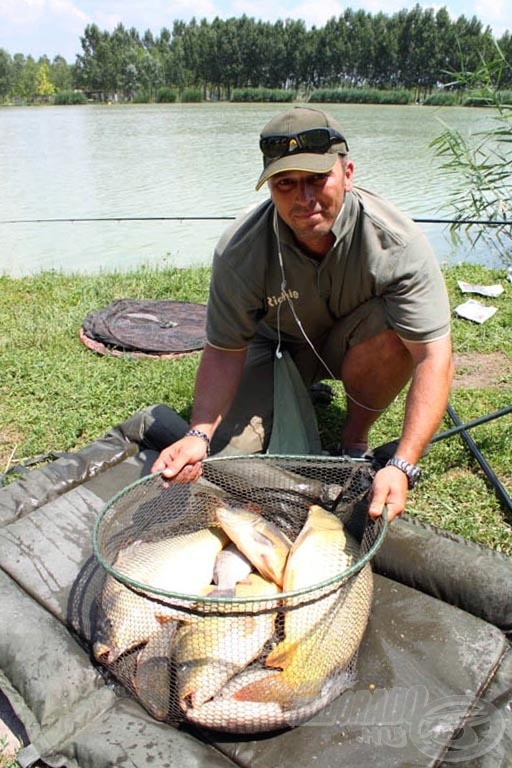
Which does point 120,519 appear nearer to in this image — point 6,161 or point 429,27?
point 6,161

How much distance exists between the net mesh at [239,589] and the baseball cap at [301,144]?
33.3 inches

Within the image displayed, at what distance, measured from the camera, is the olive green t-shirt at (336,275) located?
202 centimetres

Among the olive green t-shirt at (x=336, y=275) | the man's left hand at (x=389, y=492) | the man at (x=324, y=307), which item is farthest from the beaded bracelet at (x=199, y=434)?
the man's left hand at (x=389, y=492)

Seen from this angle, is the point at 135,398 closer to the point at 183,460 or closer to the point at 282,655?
the point at 183,460

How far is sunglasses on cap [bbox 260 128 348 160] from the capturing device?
1798mm

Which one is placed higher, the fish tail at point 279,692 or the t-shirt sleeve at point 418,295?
the t-shirt sleeve at point 418,295

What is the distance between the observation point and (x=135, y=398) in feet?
10.3

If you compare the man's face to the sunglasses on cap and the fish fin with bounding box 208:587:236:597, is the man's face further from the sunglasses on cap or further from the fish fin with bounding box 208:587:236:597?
the fish fin with bounding box 208:587:236:597

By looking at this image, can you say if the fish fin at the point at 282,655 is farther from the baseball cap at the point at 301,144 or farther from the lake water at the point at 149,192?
the lake water at the point at 149,192

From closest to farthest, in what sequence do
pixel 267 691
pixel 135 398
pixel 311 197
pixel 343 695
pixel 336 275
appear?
pixel 267 691
pixel 343 695
pixel 311 197
pixel 336 275
pixel 135 398
